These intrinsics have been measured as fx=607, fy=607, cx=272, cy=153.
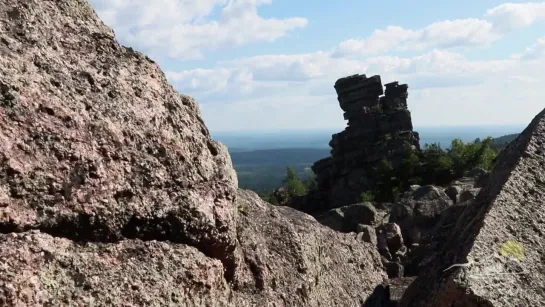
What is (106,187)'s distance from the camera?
5453 mm

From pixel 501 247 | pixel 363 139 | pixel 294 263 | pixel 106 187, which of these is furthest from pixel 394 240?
pixel 363 139

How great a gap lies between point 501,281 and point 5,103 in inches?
206

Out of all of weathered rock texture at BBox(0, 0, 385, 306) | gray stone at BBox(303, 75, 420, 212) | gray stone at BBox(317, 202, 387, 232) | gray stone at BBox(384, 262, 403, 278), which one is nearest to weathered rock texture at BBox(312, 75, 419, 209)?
gray stone at BBox(303, 75, 420, 212)

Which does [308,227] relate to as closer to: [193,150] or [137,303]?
[193,150]

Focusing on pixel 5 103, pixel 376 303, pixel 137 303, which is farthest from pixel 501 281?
pixel 5 103

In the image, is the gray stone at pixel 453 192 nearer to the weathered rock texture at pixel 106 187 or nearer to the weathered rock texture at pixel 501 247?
the weathered rock texture at pixel 501 247

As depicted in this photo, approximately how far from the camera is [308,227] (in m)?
8.56

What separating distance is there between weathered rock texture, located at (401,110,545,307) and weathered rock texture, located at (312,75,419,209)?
58.2 metres

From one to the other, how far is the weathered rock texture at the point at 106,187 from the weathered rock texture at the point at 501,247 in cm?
173

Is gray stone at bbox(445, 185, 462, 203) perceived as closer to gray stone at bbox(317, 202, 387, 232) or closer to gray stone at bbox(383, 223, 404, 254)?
gray stone at bbox(317, 202, 387, 232)

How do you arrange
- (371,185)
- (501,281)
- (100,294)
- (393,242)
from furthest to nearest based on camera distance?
(371,185) → (393,242) → (501,281) → (100,294)

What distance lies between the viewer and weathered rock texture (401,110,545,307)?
641 cm

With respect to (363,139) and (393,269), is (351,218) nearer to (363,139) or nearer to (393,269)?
(393,269)

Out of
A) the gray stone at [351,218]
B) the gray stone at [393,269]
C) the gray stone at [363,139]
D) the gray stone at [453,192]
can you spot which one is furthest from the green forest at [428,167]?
the gray stone at [393,269]
